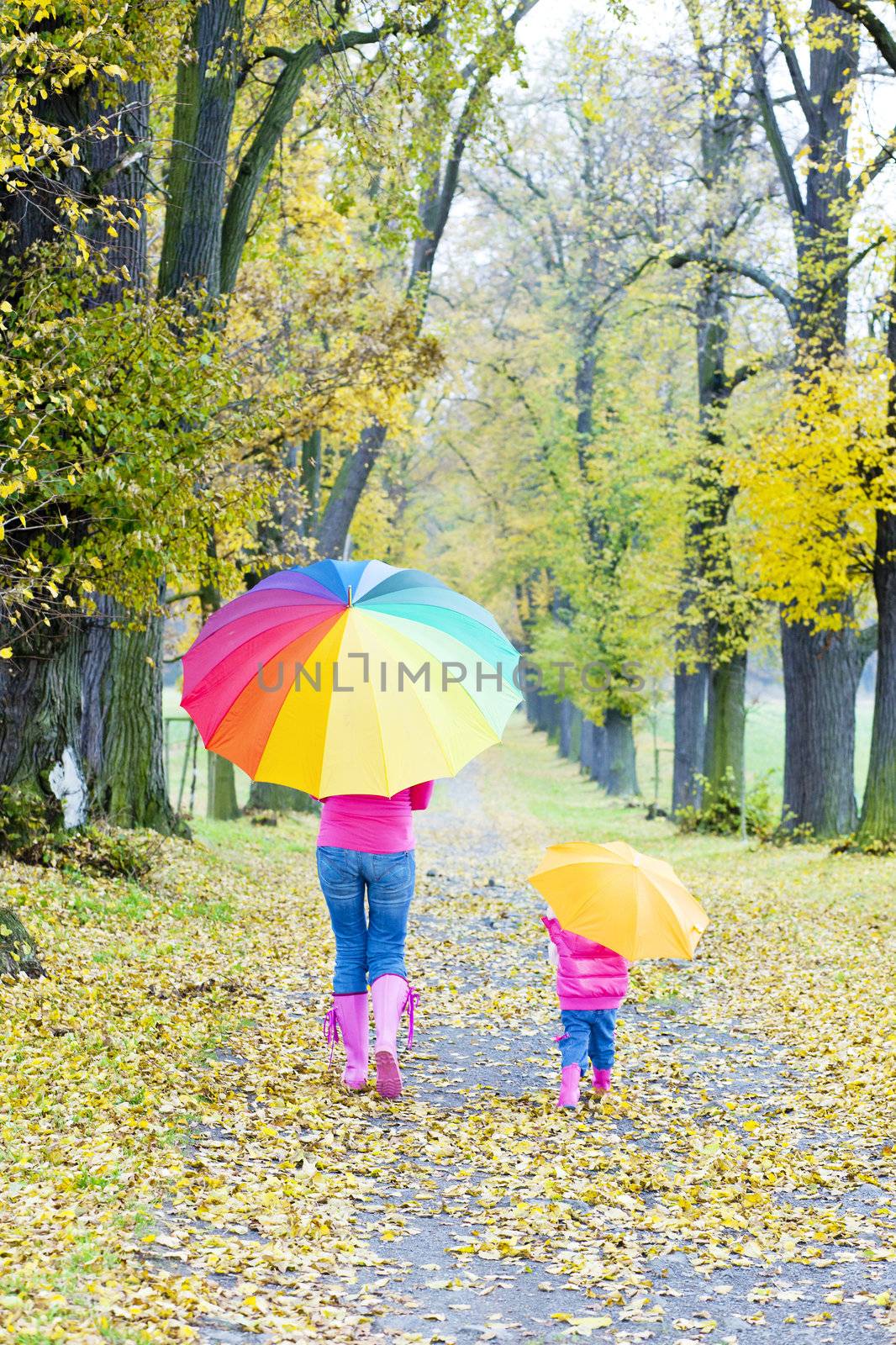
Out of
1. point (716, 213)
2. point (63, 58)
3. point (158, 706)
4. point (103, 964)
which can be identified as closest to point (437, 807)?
point (716, 213)

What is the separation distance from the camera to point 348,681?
18.2ft

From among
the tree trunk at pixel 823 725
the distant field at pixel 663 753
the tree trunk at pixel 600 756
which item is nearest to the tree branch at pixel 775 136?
the tree trunk at pixel 823 725

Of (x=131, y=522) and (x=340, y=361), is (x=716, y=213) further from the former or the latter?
(x=131, y=522)

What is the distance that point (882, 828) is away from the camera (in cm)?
1536

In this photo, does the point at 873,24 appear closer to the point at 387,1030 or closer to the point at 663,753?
the point at 387,1030

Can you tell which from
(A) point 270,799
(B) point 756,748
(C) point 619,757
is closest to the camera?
(A) point 270,799

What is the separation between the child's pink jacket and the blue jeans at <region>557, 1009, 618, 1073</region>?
61 mm

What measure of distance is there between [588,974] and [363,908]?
1.10 meters

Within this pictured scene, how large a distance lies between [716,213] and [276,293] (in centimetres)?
873

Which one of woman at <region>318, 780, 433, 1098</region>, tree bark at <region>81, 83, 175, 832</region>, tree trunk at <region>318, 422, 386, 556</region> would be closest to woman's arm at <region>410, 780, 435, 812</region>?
woman at <region>318, 780, 433, 1098</region>

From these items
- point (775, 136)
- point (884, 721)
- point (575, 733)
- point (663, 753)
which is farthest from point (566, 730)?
point (884, 721)

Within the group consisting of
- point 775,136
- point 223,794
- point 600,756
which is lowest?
point 223,794

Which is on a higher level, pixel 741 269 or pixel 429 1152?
pixel 741 269

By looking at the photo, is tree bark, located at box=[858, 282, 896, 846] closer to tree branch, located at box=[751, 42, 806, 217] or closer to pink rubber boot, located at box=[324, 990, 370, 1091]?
tree branch, located at box=[751, 42, 806, 217]
